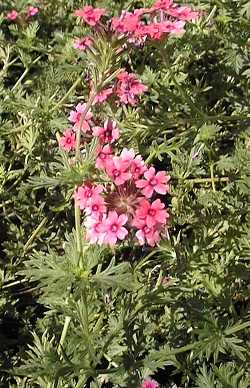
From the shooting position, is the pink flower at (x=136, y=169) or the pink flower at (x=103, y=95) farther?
the pink flower at (x=103, y=95)

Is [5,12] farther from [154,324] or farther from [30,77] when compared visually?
[154,324]

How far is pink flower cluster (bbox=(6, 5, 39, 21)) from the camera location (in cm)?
394

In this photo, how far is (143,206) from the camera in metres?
2.09

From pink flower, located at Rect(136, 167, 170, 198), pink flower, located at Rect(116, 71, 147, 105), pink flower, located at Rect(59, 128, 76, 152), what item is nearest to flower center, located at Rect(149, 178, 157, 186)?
pink flower, located at Rect(136, 167, 170, 198)

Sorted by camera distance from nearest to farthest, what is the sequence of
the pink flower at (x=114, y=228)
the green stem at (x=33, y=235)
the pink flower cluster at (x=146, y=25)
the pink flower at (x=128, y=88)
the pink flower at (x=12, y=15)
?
the pink flower at (x=114, y=228), the pink flower cluster at (x=146, y=25), the pink flower at (x=128, y=88), the green stem at (x=33, y=235), the pink flower at (x=12, y=15)

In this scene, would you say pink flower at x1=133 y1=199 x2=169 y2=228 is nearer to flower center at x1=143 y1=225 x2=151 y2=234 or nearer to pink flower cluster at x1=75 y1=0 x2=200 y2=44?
flower center at x1=143 y1=225 x2=151 y2=234

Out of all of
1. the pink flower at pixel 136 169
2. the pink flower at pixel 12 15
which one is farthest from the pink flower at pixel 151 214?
the pink flower at pixel 12 15

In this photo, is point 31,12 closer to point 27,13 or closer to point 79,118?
point 27,13

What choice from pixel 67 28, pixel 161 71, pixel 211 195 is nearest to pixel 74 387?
pixel 211 195

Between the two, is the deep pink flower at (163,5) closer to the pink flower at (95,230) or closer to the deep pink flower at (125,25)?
the deep pink flower at (125,25)

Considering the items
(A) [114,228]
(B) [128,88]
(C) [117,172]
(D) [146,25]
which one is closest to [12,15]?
(B) [128,88]

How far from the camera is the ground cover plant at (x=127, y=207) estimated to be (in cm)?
214

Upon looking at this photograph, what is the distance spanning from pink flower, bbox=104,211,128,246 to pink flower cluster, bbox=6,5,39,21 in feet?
7.37

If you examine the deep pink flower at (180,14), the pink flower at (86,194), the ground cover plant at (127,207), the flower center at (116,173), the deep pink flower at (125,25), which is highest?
the deep pink flower at (125,25)
